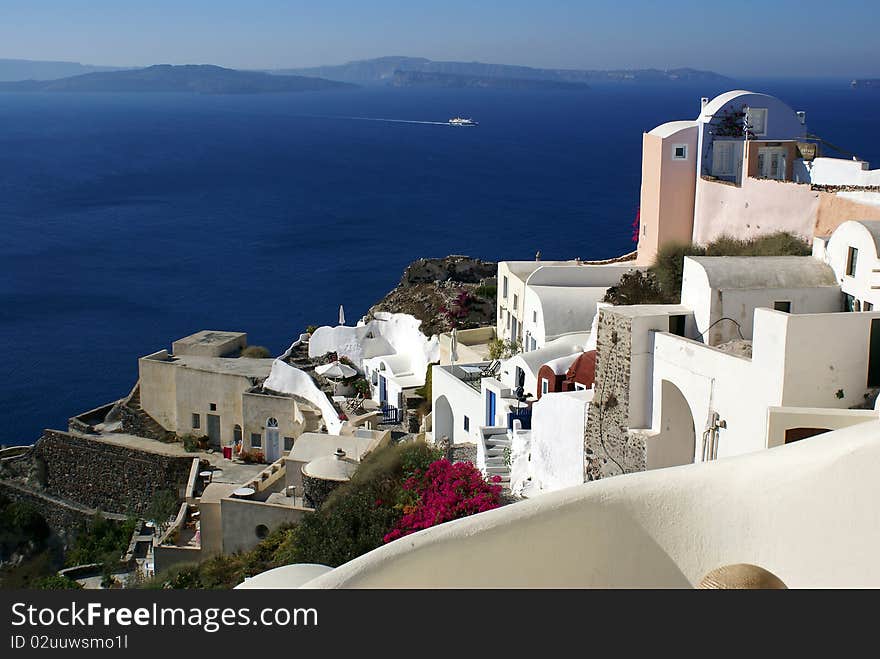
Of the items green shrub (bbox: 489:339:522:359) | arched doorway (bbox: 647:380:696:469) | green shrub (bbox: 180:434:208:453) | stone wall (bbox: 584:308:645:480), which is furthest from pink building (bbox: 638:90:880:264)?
green shrub (bbox: 180:434:208:453)

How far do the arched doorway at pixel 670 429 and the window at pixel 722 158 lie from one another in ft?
31.1

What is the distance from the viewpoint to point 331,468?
18.6m

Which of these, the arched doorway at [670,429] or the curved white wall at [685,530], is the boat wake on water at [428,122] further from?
the curved white wall at [685,530]

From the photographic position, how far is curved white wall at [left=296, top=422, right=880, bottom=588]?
17.6 ft

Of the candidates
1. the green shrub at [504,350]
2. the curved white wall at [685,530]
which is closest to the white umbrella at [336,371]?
the green shrub at [504,350]

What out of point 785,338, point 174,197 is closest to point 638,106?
point 174,197

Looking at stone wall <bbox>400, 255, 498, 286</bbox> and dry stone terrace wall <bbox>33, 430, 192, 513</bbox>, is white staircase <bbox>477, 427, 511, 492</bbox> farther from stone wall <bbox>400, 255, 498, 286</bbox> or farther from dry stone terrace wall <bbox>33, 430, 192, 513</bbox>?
stone wall <bbox>400, 255, 498, 286</bbox>

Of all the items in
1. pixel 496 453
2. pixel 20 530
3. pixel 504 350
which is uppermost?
pixel 504 350

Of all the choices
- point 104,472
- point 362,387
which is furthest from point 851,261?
point 104,472

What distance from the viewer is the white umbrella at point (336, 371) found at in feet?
86.8

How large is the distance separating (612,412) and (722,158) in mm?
9551

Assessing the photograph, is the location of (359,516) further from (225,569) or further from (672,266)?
(672,266)

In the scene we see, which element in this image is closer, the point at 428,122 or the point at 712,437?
the point at 712,437

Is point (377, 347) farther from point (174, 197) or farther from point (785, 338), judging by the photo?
point (174, 197)
